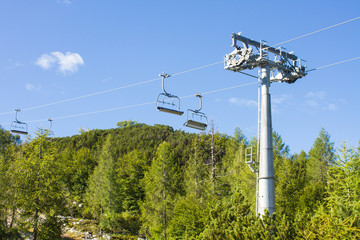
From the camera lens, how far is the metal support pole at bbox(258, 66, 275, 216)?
51.9 feet

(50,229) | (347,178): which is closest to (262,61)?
(347,178)

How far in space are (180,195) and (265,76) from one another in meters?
28.4

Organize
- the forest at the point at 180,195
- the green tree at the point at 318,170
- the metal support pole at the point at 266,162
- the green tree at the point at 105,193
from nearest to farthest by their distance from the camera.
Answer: the metal support pole at the point at 266,162, the forest at the point at 180,195, the green tree at the point at 318,170, the green tree at the point at 105,193

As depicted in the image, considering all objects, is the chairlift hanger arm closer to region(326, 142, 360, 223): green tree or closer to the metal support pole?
the metal support pole

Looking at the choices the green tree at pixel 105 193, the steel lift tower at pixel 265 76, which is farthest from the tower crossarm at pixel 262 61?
the green tree at pixel 105 193

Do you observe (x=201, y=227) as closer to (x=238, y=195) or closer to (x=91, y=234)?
(x=238, y=195)

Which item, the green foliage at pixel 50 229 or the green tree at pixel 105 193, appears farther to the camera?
the green tree at pixel 105 193

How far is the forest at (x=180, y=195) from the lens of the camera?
17.1 metres

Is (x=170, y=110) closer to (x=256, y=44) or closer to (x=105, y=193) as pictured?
(x=256, y=44)

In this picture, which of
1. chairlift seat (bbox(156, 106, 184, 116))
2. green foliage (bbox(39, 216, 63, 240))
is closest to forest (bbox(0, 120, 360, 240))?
green foliage (bbox(39, 216, 63, 240))

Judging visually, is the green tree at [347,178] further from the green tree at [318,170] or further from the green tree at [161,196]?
the green tree at [161,196]

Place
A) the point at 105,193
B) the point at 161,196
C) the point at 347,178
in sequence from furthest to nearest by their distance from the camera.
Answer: the point at 105,193 → the point at 161,196 → the point at 347,178

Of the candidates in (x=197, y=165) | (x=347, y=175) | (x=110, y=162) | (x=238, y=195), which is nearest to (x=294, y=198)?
(x=197, y=165)

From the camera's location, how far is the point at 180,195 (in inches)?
1709
